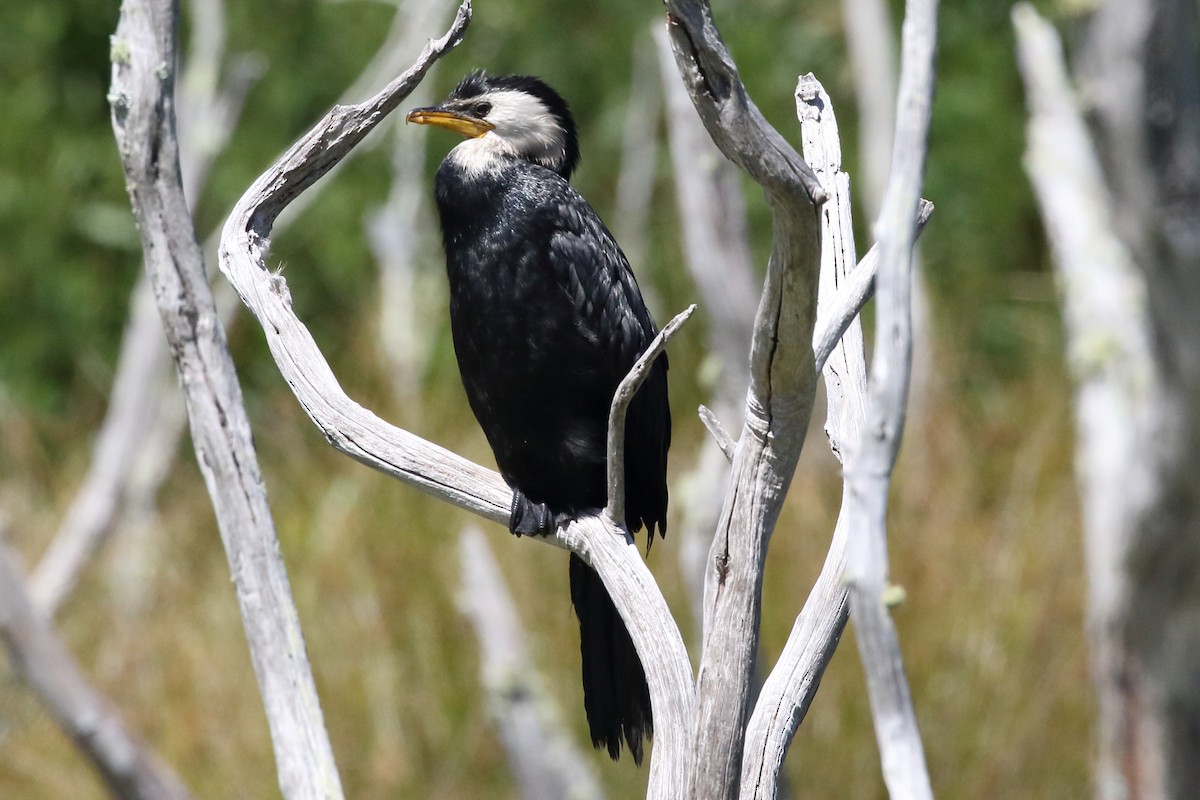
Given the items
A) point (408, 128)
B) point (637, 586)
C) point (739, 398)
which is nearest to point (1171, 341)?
point (739, 398)

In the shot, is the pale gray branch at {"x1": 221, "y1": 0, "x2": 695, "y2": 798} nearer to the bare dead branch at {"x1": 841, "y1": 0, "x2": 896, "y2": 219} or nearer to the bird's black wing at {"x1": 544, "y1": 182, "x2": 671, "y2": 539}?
the bird's black wing at {"x1": 544, "y1": 182, "x2": 671, "y2": 539}

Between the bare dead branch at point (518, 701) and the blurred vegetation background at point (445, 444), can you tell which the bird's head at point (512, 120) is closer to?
the blurred vegetation background at point (445, 444)

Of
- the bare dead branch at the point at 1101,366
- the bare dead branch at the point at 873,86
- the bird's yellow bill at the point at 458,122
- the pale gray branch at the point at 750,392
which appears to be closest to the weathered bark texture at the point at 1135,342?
the bare dead branch at the point at 1101,366

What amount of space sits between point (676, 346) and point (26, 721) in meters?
2.88

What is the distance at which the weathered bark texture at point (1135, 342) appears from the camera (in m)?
3.43

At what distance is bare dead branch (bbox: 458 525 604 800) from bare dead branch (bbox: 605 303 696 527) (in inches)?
76.0

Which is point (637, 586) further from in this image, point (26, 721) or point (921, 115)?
point (26, 721)

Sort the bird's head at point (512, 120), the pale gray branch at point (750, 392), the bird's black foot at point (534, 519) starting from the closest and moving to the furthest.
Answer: the pale gray branch at point (750, 392)
the bird's black foot at point (534, 519)
the bird's head at point (512, 120)

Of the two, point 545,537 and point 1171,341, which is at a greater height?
point 1171,341

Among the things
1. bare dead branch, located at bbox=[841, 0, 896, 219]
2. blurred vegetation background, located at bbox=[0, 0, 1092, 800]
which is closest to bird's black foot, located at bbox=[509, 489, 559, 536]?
blurred vegetation background, located at bbox=[0, 0, 1092, 800]

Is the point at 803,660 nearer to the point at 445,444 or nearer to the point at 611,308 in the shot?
the point at 611,308

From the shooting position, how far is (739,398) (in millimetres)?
3814

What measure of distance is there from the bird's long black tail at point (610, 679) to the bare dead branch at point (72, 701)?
3.81ft

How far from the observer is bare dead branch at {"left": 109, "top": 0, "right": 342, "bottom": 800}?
7.07 feet
